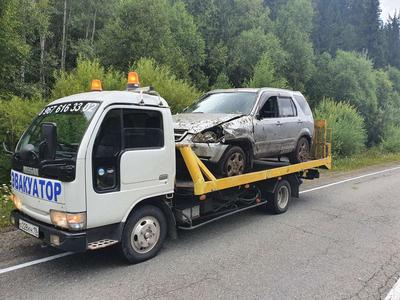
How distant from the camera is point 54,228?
15.2 ft

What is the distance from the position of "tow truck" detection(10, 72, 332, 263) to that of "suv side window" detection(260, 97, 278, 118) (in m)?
2.16

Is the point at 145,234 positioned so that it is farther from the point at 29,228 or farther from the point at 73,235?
the point at 29,228

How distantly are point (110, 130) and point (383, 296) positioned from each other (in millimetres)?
3759

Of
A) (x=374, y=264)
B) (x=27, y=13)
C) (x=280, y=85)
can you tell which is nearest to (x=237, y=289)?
(x=374, y=264)

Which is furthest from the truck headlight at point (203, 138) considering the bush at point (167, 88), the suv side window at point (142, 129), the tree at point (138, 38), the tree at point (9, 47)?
the tree at point (138, 38)

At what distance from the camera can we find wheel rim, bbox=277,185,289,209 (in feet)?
26.9

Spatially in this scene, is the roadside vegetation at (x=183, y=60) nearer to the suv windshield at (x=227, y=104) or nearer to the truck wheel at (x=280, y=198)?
the suv windshield at (x=227, y=104)

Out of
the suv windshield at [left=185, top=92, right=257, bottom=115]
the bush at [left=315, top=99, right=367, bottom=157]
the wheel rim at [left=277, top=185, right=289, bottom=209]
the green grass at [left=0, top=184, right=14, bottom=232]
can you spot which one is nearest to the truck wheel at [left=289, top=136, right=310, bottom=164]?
the wheel rim at [left=277, top=185, right=289, bottom=209]

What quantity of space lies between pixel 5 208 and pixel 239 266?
4.80m

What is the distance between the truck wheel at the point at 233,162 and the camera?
6543mm

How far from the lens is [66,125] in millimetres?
4930

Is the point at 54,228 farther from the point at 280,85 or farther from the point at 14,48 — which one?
the point at 280,85

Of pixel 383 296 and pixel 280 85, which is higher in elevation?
pixel 280 85

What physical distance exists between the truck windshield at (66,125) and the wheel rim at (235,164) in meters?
2.71
